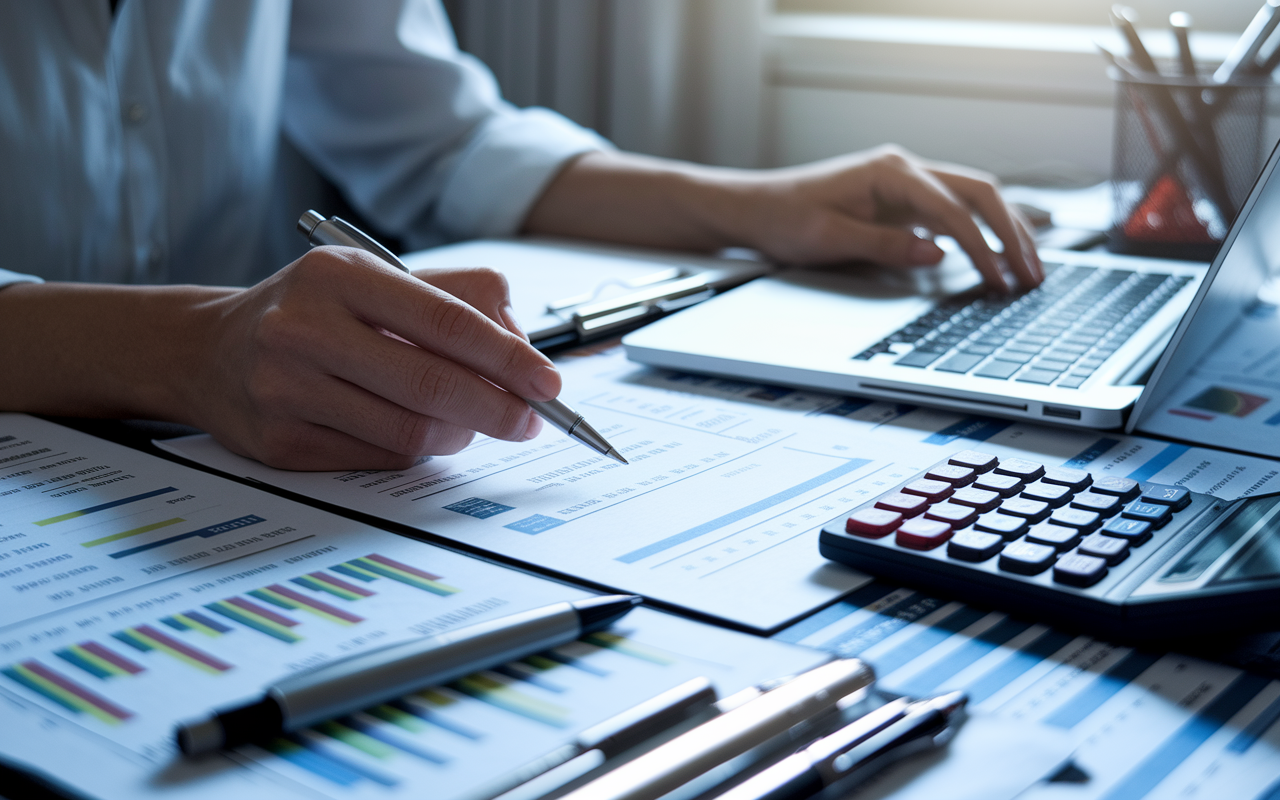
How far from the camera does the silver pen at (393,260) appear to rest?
499mm

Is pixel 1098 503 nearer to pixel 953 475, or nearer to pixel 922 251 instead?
pixel 953 475

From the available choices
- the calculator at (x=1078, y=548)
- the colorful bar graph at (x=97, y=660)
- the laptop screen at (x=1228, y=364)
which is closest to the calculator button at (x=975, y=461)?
the calculator at (x=1078, y=548)

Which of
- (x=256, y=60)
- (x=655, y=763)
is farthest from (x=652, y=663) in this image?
(x=256, y=60)

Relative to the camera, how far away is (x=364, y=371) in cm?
48

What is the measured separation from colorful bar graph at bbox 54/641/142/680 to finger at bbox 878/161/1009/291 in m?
0.61

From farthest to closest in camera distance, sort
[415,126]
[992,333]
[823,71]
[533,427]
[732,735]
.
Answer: [823,71] → [415,126] → [992,333] → [533,427] → [732,735]

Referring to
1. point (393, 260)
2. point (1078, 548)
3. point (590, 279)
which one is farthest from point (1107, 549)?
point (590, 279)

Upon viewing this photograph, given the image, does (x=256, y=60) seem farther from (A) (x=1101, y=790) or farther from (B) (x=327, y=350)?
(A) (x=1101, y=790)

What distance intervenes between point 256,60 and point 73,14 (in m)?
0.17

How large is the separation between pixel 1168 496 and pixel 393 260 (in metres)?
0.38

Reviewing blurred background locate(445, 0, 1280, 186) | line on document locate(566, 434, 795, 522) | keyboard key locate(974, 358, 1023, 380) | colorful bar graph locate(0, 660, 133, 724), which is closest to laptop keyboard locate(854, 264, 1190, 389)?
keyboard key locate(974, 358, 1023, 380)

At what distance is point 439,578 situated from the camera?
389mm

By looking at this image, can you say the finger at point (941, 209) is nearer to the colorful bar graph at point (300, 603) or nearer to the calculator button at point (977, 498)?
the calculator button at point (977, 498)

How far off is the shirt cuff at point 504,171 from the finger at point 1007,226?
354 millimetres
